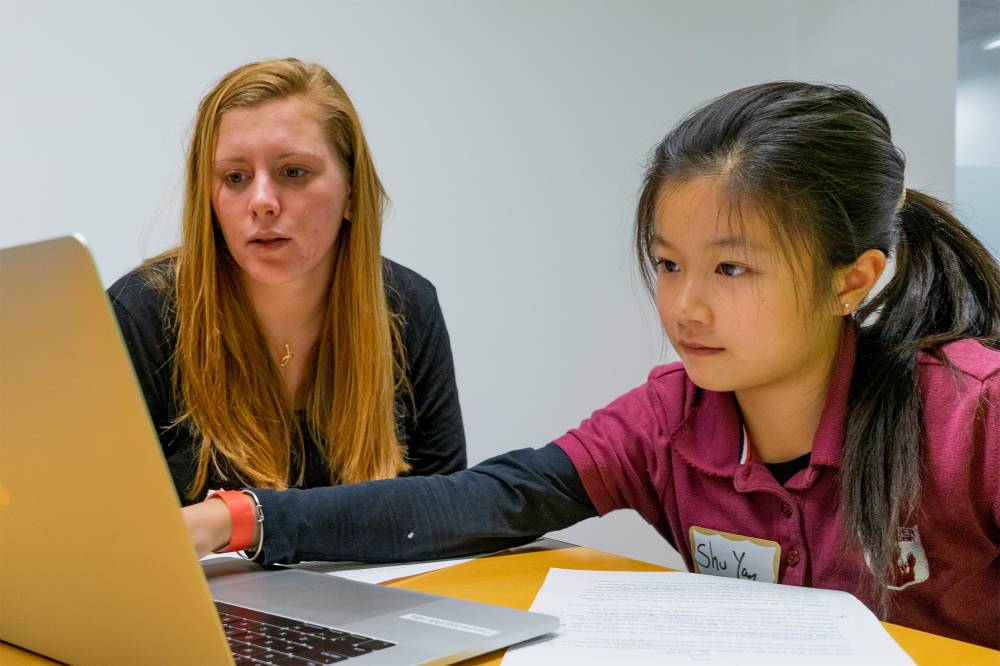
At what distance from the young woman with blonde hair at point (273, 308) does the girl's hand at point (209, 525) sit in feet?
1.33

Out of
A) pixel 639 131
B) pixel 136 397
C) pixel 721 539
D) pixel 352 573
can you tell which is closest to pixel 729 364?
pixel 721 539

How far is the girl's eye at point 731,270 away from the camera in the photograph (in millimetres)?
944

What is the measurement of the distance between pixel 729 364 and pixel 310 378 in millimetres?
700

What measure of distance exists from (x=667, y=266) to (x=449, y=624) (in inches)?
18.1

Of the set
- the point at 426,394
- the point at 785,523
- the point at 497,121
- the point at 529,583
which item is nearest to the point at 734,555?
the point at 785,523

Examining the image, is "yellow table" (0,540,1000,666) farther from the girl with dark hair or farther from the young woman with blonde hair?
the young woman with blonde hair

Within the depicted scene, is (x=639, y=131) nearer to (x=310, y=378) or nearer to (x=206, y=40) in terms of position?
(x=206, y=40)

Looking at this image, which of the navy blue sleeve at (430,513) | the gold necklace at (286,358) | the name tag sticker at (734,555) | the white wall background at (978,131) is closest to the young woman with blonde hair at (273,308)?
the gold necklace at (286,358)

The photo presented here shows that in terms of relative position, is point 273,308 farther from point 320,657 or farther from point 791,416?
point 320,657

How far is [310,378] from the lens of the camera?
57.3 inches

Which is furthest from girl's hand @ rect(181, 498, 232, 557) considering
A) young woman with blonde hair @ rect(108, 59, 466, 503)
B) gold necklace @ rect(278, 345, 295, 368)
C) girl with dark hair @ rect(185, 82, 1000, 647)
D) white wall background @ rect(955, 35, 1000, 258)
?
white wall background @ rect(955, 35, 1000, 258)

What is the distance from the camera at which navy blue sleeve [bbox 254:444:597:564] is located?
37.2 inches

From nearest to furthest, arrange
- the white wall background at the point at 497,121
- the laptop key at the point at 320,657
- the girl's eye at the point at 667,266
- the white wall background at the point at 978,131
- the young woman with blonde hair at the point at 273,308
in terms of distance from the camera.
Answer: the laptop key at the point at 320,657 < the girl's eye at the point at 667,266 < the young woman with blonde hair at the point at 273,308 < the white wall background at the point at 497,121 < the white wall background at the point at 978,131

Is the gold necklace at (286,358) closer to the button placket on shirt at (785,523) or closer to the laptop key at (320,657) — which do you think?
the button placket on shirt at (785,523)
